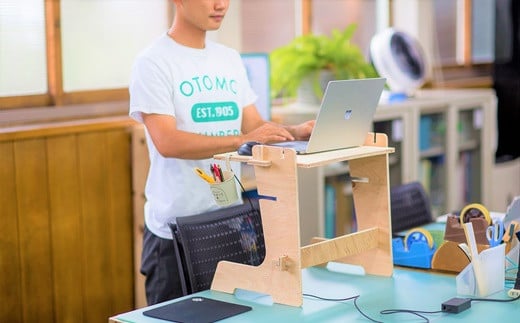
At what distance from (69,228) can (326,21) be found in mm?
2330

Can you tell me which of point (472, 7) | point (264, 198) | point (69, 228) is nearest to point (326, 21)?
point (472, 7)

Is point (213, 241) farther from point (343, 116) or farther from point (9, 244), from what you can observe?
point (9, 244)

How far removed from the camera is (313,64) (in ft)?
14.5

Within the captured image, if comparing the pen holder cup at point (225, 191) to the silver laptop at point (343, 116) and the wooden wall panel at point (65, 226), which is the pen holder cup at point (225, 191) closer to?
the silver laptop at point (343, 116)

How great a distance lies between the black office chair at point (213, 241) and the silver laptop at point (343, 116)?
12.8 inches

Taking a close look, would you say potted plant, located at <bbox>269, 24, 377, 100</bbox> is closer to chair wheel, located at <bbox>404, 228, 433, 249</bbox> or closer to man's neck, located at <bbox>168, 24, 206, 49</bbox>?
man's neck, located at <bbox>168, 24, 206, 49</bbox>

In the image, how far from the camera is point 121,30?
12.8 ft

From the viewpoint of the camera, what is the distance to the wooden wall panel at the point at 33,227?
335 cm

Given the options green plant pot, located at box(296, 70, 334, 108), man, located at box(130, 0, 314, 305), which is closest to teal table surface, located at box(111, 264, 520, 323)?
man, located at box(130, 0, 314, 305)

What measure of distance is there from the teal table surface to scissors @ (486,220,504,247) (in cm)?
16

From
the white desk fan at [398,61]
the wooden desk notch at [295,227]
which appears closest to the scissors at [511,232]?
the wooden desk notch at [295,227]

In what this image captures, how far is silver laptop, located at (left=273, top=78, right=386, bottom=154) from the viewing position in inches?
91.3

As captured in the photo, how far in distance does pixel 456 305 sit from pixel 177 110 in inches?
41.1

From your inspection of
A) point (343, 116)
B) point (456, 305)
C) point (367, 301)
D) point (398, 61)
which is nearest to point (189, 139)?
point (343, 116)
